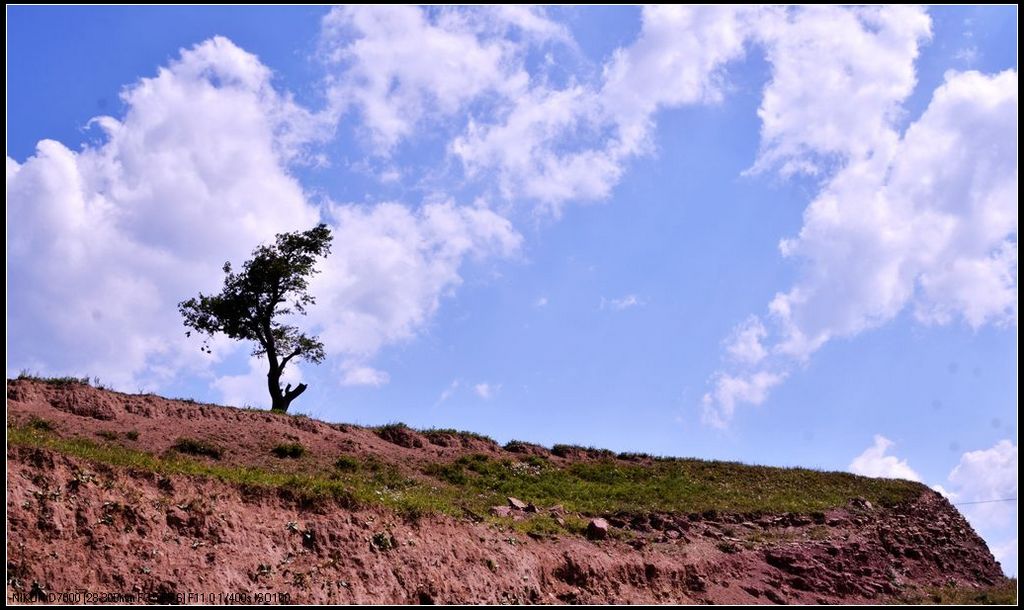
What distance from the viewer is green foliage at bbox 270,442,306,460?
83.0 ft

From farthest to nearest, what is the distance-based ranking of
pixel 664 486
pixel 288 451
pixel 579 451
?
1. pixel 579 451
2. pixel 664 486
3. pixel 288 451

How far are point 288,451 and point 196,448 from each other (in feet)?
10.4

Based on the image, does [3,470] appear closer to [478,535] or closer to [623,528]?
[478,535]

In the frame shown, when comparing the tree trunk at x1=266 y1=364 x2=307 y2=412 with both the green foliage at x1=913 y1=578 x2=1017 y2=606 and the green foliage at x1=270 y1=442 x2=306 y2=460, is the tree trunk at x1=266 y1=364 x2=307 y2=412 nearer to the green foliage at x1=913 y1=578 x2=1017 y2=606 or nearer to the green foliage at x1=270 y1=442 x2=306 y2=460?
the green foliage at x1=270 y1=442 x2=306 y2=460

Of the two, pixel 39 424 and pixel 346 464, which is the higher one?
pixel 346 464

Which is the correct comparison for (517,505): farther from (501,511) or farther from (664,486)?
(664,486)

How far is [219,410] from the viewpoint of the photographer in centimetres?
2752

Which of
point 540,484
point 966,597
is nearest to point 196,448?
point 540,484

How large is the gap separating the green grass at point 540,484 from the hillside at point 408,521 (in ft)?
→ 0.44

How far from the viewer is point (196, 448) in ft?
77.1

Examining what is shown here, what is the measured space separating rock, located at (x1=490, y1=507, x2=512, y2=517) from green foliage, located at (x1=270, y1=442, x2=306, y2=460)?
28.0 ft

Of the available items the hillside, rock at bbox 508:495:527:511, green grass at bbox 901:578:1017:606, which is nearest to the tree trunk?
the hillside

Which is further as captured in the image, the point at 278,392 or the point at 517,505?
the point at 278,392

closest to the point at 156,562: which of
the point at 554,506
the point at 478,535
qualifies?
the point at 478,535
